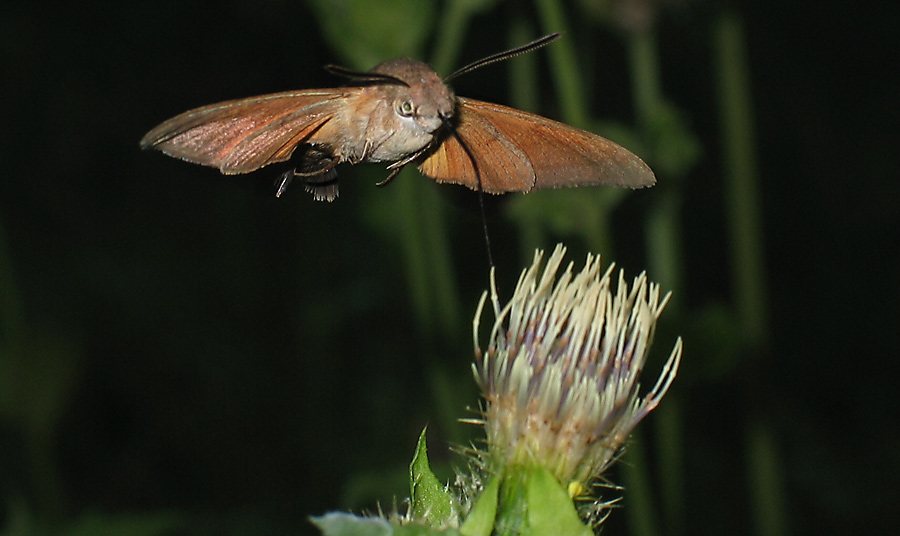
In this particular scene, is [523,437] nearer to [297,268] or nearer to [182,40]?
[297,268]

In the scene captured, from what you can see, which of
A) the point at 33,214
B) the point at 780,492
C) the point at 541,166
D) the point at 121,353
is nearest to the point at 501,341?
the point at 541,166

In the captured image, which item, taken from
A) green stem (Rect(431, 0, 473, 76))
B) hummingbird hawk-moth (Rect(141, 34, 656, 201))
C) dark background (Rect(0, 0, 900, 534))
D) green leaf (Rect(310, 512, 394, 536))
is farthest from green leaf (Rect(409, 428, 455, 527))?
green stem (Rect(431, 0, 473, 76))

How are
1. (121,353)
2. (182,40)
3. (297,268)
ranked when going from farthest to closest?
(182,40) → (121,353) → (297,268)

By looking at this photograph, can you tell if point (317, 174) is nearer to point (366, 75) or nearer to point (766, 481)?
point (366, 75)

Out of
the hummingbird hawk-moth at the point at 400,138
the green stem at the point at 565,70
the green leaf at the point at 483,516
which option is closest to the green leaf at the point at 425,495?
the green leaf at the point at 483,516

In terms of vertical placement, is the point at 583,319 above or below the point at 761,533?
above

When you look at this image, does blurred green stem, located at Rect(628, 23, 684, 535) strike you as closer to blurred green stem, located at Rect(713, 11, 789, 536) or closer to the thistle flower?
blurred green stem, located at Rect(713, 11, 789, 536)

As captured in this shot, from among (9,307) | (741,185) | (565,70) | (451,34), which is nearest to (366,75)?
(565,70)
